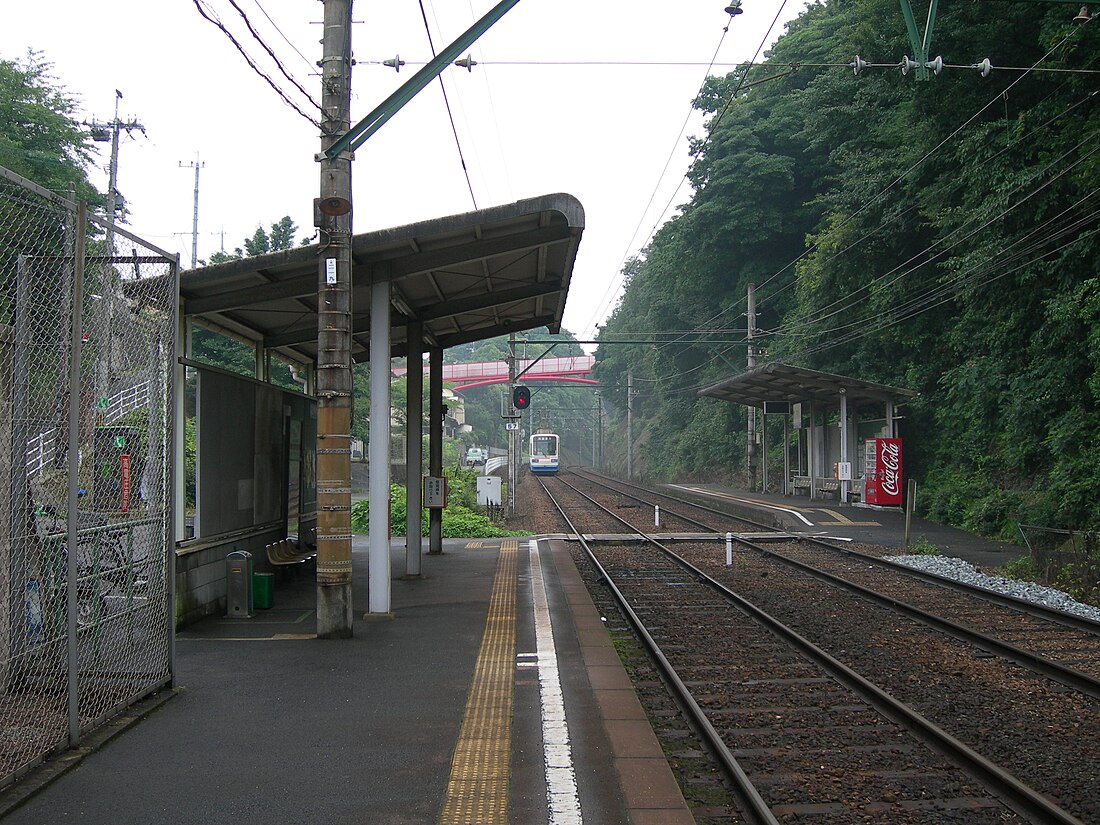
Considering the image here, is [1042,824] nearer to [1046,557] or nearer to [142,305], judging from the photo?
[142,305]

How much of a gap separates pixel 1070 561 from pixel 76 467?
11.6 metres

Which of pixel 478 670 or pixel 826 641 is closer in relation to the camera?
pixel 478 670

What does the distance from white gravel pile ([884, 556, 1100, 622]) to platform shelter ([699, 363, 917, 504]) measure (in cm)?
817

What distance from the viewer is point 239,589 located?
30.5ft

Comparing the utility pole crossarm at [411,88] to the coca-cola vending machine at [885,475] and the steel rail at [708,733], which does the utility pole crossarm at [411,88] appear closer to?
the steel rail at [708,733]

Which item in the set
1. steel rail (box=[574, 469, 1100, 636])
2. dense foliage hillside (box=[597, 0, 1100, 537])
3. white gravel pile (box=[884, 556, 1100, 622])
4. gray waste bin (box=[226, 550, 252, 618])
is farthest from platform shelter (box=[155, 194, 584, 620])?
white gravel pile (box=[884, 556, 1100, 622])

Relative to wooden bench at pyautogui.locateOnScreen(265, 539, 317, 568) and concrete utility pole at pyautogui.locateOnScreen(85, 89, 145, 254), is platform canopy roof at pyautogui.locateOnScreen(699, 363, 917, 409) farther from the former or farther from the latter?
concrete utility pole at pyautogui.locateOnScreen(85, 89, 145, 254)

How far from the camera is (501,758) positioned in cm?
469

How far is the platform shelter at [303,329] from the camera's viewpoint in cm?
857

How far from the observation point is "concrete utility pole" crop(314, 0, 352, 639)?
7.77m

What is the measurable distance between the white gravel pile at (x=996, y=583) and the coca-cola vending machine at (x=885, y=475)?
19.5ft

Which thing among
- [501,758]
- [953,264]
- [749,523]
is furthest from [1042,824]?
[749,523]

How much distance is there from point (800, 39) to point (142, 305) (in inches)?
1354

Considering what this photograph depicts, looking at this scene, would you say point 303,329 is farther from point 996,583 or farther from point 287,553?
point 996,583
